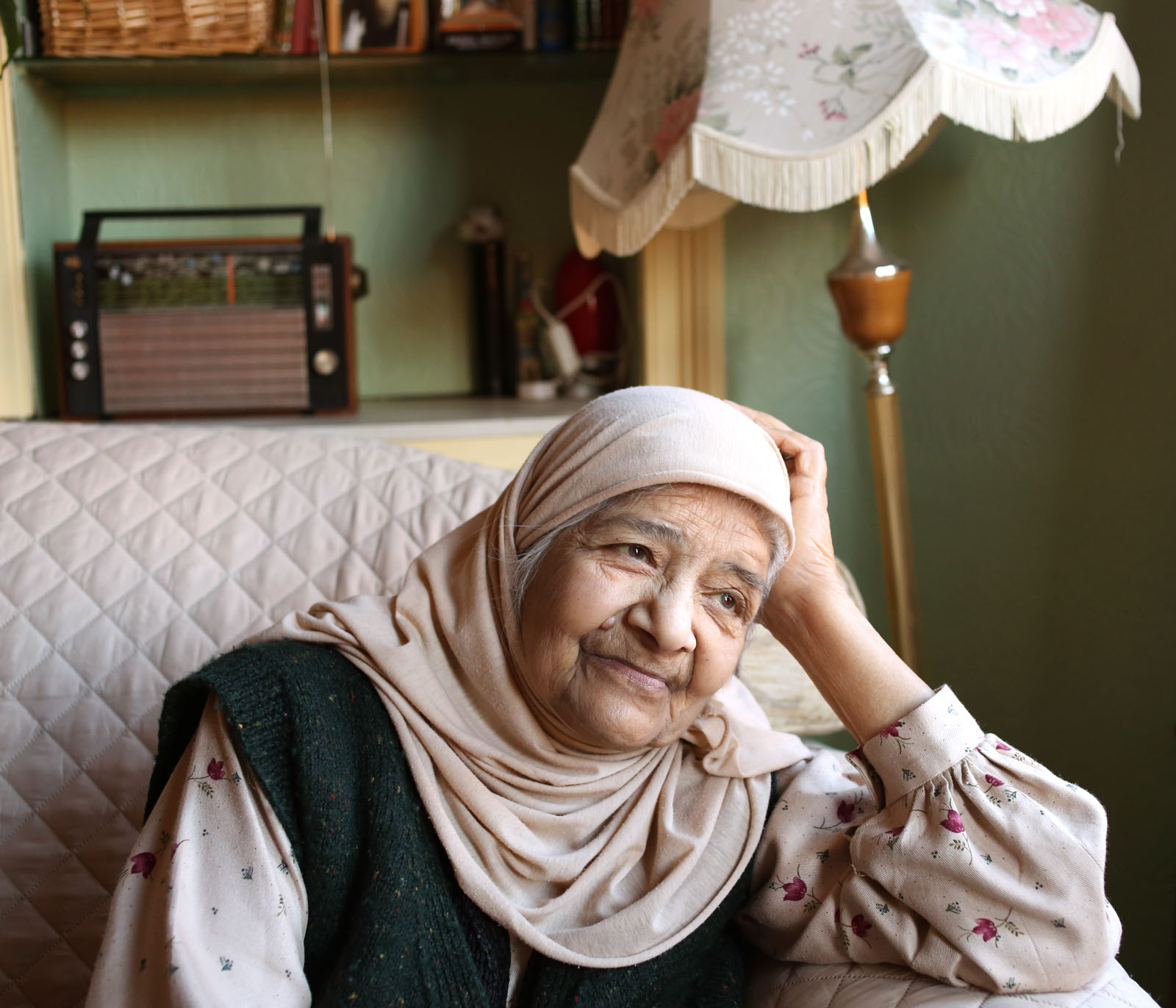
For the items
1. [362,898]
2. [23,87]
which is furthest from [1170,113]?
[23,87]

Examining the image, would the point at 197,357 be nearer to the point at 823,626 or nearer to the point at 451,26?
the point at 451,26

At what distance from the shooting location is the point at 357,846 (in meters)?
0.95

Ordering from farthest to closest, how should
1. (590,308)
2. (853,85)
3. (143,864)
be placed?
(590,308) < (853,85) < (143,864)

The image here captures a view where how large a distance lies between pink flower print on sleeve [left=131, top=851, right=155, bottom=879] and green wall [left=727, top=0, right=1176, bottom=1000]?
57.7 inches

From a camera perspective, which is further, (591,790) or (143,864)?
(591,790)

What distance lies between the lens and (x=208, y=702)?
0.95 m

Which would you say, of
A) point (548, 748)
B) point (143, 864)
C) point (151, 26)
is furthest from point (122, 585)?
point (151, 26)

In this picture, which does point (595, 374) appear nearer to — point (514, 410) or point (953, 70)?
point (514, 410)

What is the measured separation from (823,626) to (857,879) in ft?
0.78

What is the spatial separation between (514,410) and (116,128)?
3.83 ft

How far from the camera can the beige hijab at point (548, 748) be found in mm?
970

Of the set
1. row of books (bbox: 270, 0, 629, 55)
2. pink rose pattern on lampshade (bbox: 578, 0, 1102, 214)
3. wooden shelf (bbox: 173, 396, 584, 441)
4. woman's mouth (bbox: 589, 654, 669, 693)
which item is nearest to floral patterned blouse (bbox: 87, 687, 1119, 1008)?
woman's mouth (bbox: 589, 654, 669, 693)

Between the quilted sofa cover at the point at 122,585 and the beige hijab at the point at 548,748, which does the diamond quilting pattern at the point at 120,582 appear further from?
the beige hijab at the point at 548,748

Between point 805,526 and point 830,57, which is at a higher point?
point 830,57
